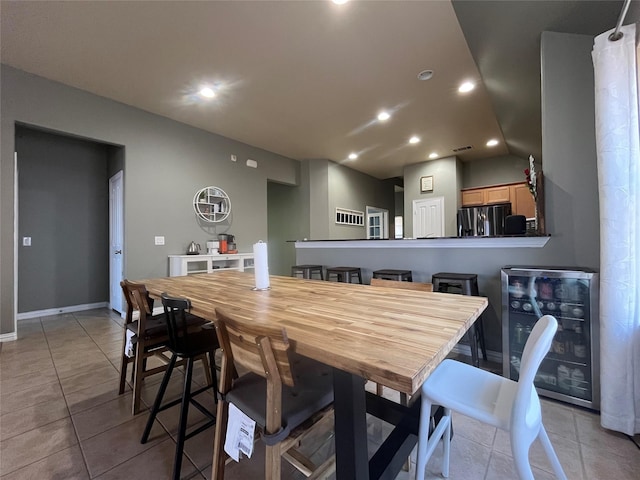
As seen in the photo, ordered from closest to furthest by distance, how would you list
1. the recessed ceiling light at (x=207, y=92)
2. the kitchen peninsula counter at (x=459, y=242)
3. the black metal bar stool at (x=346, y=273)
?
the kitchen peninsula counter at (x=459, y=242), the black metal bar stool at (x=346, y=273), the recessed ceiling light at (x=207, y=92)

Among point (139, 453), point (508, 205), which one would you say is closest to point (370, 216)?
point (508, 205)

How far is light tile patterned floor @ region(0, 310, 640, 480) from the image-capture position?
4.18 ft

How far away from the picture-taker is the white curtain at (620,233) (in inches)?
56.9

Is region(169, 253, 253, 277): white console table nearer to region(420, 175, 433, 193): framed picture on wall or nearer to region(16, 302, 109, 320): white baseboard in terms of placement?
region(16, 302, 109, 320): white baseboard

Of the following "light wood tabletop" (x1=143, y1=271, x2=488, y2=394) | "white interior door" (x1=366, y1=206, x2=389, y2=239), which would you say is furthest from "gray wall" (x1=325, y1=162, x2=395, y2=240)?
"light wood tabletop" (x1=143, y1=271, x2=488, y2=394)

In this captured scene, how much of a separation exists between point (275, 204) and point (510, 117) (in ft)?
16.1

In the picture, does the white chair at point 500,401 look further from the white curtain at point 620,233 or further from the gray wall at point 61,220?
the gray wall at point 61,220

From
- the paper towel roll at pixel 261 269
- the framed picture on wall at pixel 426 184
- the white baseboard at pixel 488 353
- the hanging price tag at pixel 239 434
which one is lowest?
the white baseboard at pixel 488 353

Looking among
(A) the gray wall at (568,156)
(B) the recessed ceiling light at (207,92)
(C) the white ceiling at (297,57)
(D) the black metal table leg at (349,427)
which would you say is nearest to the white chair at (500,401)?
(D) the black metal table leg at (349,427)

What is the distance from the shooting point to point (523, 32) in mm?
2113

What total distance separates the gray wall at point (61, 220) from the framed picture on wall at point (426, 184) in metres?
6.24

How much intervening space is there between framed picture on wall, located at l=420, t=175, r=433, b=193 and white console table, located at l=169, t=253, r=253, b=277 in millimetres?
4207

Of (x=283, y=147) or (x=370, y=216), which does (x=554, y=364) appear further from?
A: (x=370, y=216)

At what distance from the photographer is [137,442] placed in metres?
1.46
